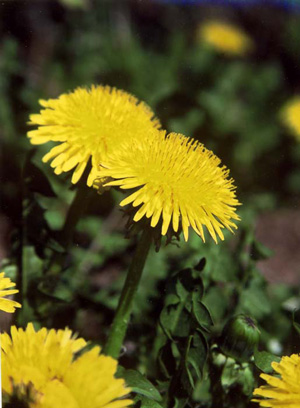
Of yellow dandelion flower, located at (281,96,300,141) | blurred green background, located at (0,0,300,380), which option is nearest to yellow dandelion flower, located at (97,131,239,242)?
blurred green background, located at (0,0,300,380)

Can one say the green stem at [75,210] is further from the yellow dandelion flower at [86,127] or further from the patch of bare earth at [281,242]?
the patch of bare earth at [281,242]

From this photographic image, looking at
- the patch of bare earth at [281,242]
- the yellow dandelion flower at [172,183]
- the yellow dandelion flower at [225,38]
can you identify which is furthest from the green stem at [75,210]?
the yellow dandelion flower at [225,38]

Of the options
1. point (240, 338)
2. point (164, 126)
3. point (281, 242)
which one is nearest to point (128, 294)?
point (240, 338)

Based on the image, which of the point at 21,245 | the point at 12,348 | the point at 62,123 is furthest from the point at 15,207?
the point at 12,348

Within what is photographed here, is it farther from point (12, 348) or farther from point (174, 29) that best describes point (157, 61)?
point (12, 348)

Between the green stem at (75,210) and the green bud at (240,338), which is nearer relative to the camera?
the green bud at (240,338)

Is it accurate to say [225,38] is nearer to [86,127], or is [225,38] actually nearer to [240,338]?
[86,127]
